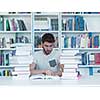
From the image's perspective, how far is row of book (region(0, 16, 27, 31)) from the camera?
5133mm

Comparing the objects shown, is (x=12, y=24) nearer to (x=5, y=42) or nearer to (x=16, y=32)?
(x=16, y=32)

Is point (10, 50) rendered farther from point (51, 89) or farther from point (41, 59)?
point (51, 89)

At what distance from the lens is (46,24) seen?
5.11 metres

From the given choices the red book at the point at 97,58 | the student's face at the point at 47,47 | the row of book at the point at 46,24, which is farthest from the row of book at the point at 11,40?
the student's face at the point at 47,47

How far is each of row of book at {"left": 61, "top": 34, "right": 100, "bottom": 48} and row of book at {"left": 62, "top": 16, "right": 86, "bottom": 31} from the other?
0.47 feet

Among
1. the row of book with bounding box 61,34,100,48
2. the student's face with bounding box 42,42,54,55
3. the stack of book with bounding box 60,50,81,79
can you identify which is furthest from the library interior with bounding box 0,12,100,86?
the stack of book with bounding box 60,50,81,79

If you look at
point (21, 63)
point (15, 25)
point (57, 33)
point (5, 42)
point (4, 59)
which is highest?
point (15, 25)

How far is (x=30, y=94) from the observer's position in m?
0.53

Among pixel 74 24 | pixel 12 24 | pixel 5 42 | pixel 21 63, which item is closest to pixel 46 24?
pixel 74 24

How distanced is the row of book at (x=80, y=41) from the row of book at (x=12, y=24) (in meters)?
0.76

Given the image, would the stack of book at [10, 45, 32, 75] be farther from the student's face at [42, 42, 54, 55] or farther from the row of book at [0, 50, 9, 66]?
the row of book at [0, 50, 9, 66]

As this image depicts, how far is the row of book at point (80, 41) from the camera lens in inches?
203

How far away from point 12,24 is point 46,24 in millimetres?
607
